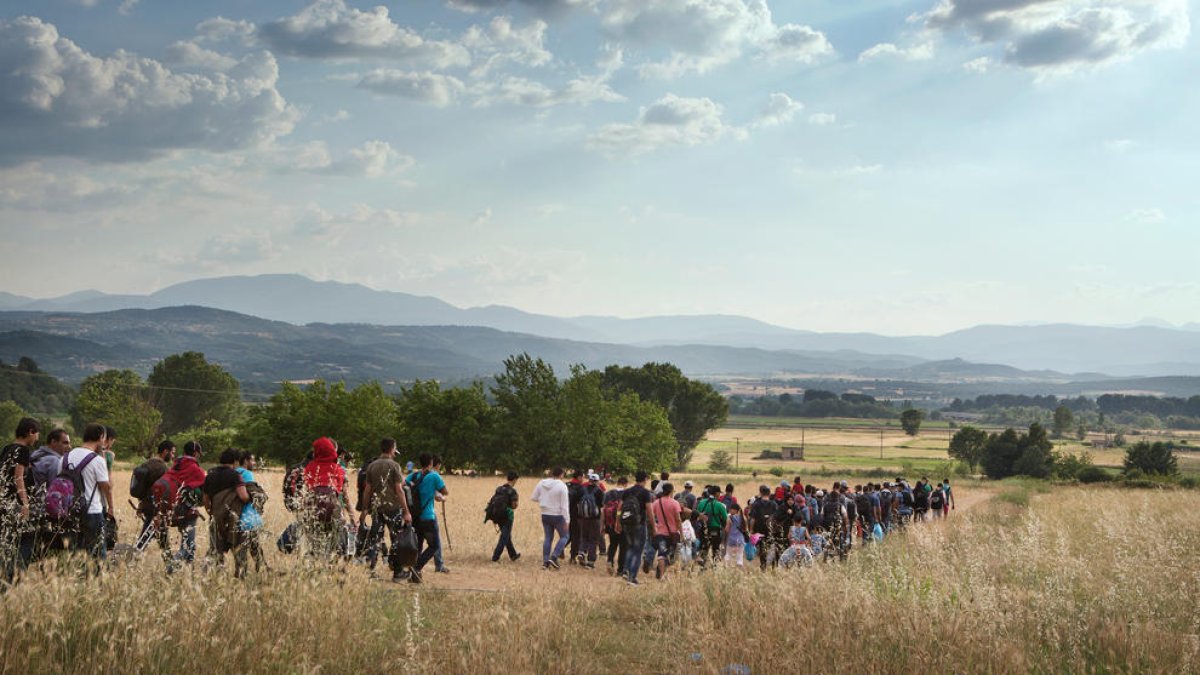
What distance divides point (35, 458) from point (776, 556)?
12191mm

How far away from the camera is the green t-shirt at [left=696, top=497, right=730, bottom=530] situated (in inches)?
652

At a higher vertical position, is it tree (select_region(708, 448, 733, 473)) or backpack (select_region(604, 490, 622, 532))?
backpack (select_region(604, 490, 622, 532))

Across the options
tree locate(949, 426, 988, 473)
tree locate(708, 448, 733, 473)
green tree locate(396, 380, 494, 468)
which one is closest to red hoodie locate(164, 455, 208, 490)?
green tree locate(396, 380, 494, 468)

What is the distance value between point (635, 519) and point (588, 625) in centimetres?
509

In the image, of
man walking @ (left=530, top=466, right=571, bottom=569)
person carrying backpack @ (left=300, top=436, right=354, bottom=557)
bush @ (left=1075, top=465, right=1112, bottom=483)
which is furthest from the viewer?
bush @ (left=1075, top=465, right=1112, bottom=483)

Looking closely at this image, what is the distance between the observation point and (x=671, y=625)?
10.1 meters

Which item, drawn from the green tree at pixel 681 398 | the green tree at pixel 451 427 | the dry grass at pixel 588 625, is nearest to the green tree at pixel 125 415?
the green tree at pixel 451 427

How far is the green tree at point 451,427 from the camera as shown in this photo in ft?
219

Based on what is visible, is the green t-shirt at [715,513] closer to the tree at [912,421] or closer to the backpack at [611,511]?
the backpack at [611,511]

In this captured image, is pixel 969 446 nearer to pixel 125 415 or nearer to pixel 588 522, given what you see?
pixel 125 415

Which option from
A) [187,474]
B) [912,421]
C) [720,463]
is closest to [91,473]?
[187,474]

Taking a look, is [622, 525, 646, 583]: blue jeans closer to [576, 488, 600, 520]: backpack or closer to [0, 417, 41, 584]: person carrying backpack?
[576, 488, 600, 520]: backpack

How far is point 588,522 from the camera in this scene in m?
17.0

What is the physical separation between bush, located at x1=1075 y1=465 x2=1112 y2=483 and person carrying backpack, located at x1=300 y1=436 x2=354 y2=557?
210 ft
